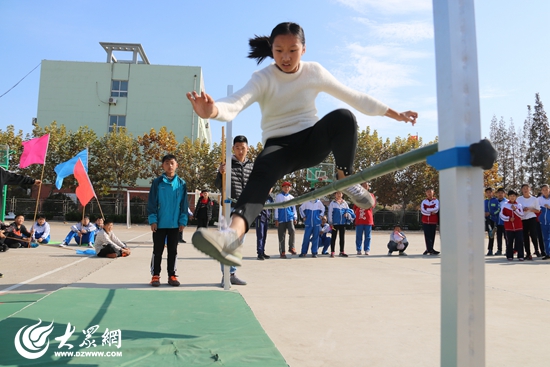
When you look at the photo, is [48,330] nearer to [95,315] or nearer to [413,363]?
[95,315]

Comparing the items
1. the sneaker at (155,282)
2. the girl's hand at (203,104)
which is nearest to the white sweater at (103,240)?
the sneaker at (155,282)

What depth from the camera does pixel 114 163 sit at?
109ft

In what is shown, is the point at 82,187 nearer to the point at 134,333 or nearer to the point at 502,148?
the point at 134,333

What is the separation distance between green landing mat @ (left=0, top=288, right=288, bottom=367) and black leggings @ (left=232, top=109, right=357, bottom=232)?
1046mm

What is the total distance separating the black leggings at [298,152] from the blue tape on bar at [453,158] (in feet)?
3.69

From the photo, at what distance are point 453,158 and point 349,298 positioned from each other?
358 cm

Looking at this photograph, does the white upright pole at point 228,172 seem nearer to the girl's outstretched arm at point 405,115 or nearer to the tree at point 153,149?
the girl's outstretched arm at point 405,115

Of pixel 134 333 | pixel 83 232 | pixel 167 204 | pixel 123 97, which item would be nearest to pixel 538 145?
pixel 123 97

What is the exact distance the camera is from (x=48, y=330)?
3141 millimetres

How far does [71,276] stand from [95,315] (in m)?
2.98

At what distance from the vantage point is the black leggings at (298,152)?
2.51m

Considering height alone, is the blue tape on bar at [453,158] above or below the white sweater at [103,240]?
above

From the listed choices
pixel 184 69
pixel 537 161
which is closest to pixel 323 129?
pixel 184 69

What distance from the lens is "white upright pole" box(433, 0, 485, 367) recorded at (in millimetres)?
1476
